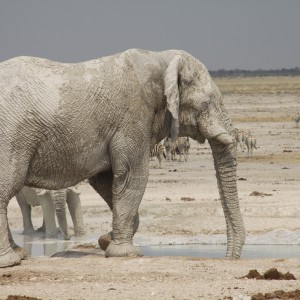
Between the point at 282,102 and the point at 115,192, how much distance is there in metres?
69.0

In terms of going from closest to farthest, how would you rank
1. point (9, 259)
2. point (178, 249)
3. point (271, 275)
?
point (271, 275) → point (9, 259) → point (178, 249)

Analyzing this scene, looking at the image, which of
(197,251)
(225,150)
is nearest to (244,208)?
A: (197,251)

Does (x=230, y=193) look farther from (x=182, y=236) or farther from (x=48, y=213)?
(x=48, y=213)

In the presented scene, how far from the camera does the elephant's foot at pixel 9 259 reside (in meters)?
11.0

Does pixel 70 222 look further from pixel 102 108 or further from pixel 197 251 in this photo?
pixel 102 108

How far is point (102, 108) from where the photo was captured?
11.3m

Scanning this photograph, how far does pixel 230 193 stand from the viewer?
39.5ft

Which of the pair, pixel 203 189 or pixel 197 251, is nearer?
pixel 197 251

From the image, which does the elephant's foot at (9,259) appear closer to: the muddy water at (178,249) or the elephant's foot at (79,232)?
the muddy water at (178,249)

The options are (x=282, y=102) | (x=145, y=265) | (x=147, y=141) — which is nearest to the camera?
(x=145, y=265)

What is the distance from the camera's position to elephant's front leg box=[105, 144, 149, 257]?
38.0ft

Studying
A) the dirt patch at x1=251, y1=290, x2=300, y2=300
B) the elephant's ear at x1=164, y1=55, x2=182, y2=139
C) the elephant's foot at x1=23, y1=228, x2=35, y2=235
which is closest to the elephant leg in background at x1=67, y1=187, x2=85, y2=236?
the elephant's foot at x1=23, y1=228, x2=35, y2=235

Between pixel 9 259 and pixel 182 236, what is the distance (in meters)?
5.91

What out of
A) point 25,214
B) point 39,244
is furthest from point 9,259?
point 25,214
